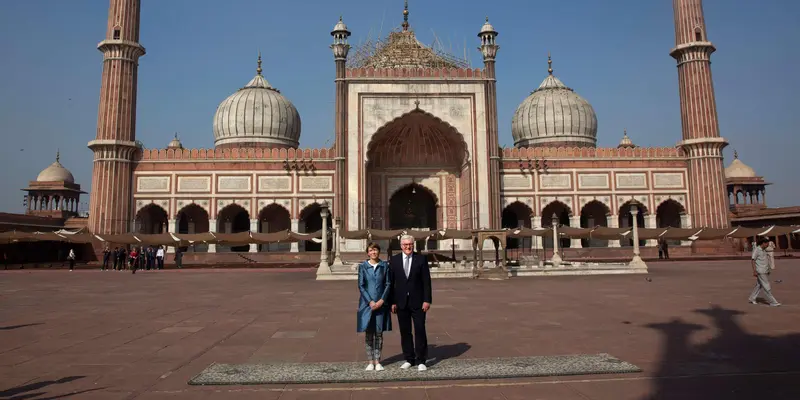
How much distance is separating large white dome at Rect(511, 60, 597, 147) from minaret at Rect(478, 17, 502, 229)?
9.36 metres

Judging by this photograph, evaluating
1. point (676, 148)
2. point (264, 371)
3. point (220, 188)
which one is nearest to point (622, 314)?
point (264, 371)

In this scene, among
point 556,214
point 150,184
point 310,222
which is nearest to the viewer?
point 150,184

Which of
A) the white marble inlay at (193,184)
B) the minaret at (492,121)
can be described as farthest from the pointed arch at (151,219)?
the minaret at (492,121)

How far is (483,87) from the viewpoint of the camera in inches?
1202

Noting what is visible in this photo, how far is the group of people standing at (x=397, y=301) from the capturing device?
4715 mm

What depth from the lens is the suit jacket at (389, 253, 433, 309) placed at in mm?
4895

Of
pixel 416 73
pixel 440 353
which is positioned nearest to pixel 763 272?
pixel 440 353

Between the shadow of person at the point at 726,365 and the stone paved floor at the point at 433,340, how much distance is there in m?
0.02

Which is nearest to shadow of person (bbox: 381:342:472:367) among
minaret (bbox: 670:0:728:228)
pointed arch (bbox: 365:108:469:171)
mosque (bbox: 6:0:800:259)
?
mosque (bbox: 6:0:800:259)

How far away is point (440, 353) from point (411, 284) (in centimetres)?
94

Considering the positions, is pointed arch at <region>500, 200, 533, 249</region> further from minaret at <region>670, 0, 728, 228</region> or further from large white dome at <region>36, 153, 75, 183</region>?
large white dome at <region>36, 153, 75, 183</region>

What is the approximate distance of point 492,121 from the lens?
30.2m

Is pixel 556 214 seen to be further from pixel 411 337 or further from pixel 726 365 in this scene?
pixel 411 337

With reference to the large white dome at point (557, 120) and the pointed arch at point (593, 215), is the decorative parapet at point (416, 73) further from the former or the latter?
the pointed arch at point (593, 215)
